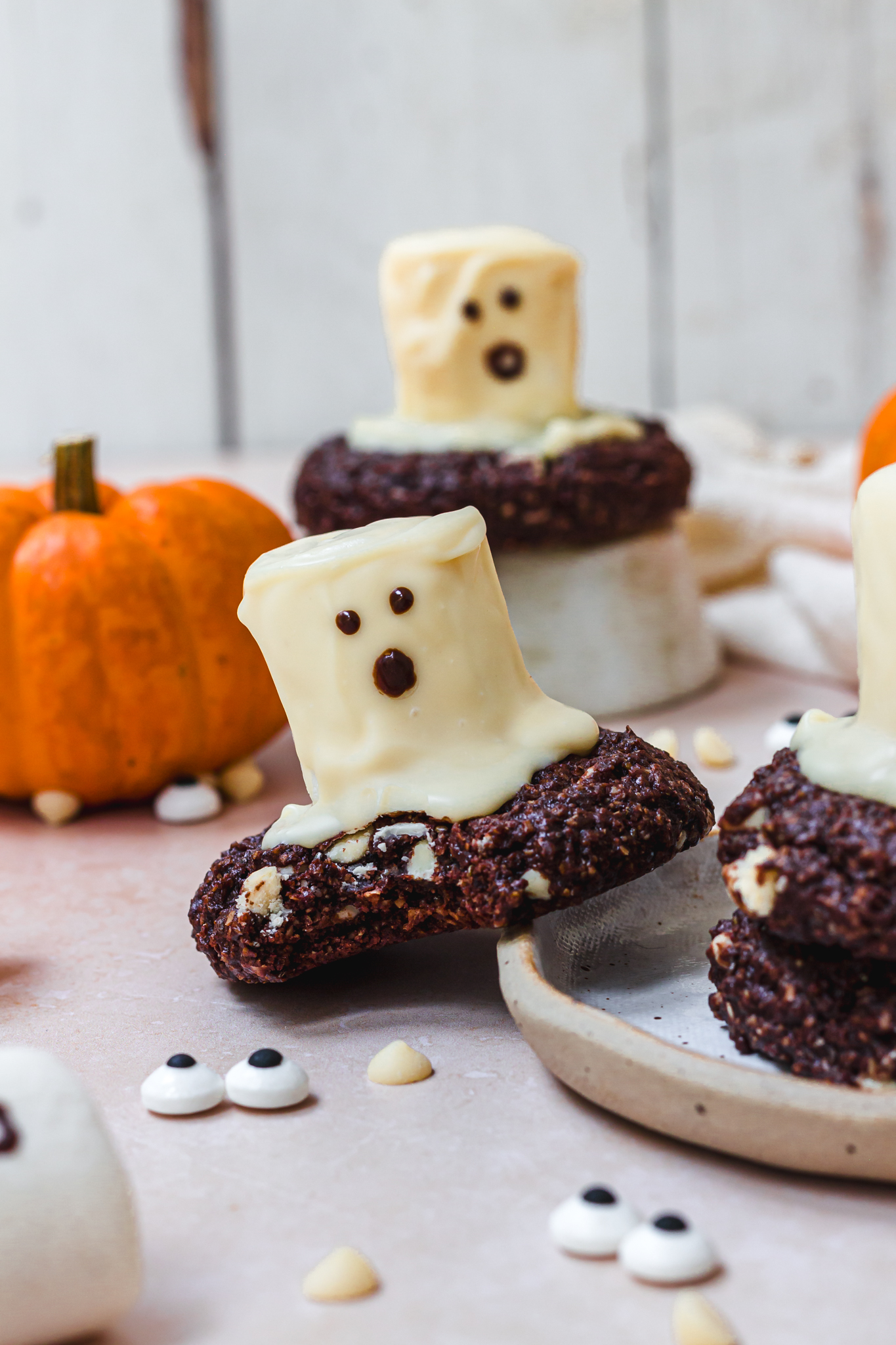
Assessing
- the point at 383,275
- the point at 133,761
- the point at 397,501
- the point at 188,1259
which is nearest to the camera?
the point at 188,1259

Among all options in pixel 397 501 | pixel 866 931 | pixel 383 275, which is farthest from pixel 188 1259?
pixel 383 275

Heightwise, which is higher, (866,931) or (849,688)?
(866,931)

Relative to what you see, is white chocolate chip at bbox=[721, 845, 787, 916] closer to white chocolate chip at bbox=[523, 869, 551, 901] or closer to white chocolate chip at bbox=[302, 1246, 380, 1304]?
white chocolate chip at bbox=[523, 869, 551, 901]

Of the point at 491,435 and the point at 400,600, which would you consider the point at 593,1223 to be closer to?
the point at 400,600

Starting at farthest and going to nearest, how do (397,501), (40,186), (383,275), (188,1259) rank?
(40,186)
(383,275)
(397,501)
(188,1259)

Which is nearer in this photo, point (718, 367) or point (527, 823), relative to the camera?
point (527, 823)

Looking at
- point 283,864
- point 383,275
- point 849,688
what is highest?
point 383,275

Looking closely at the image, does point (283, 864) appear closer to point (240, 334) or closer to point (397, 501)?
point (397, 501)

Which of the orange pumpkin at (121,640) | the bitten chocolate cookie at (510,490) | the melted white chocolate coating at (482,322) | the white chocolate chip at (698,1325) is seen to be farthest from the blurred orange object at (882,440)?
the white chocolate chip at (698,1325)
